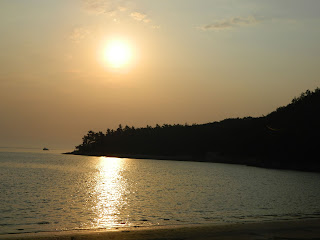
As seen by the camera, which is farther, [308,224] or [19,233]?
[308,224]

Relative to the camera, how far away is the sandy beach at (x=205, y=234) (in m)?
22.7

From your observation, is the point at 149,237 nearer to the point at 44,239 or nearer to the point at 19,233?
the point at 44,239

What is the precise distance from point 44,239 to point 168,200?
85.2 feet

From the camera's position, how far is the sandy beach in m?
22.7

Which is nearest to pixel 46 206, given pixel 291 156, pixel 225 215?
pixel 225 215

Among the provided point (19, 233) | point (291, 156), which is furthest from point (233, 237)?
point (291, 156)

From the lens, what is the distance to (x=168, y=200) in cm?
4681

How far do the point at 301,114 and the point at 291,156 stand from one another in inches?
671

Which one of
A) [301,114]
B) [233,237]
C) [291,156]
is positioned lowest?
[233,237]

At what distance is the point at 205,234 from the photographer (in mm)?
23875

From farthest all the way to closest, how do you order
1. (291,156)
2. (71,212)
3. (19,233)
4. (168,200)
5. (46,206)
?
(291,156)
(168,200)
(46,206)
(71,212)
(19,233)

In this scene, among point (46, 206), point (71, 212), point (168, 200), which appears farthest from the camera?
point (168, 200)

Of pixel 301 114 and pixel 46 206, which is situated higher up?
pixel 301 114

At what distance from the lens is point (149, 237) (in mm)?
22656
